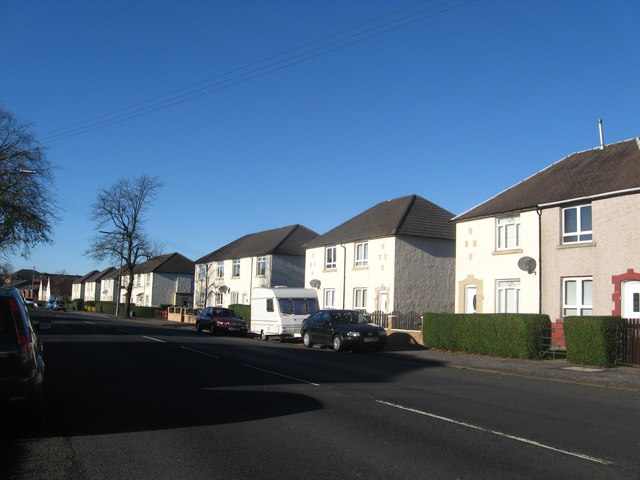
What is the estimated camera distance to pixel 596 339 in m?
16.2

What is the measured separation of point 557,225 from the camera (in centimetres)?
2214

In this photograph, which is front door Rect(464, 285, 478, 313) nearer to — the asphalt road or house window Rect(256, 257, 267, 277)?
the asphalt road

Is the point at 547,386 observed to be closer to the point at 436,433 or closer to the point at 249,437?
the point at 436,433

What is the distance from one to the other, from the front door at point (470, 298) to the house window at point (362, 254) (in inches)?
322

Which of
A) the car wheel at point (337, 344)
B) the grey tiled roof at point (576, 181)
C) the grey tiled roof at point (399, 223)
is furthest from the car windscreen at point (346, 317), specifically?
the grey tiled roof at point (399, 223)

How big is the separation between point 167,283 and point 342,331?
193 feet

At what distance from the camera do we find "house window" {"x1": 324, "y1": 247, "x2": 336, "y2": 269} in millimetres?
37022

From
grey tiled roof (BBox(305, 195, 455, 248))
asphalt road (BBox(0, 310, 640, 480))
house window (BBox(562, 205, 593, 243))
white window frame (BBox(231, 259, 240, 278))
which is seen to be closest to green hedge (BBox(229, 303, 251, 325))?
grey tiled roof (BBox(305, 195, 455, 248))

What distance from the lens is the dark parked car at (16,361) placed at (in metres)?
6.66

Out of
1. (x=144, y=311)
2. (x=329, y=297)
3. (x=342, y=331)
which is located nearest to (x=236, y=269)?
(x=329, y=297)

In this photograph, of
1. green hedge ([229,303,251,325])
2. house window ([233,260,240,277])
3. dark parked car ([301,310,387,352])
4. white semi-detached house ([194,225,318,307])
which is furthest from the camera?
house window ([233,260,240,277])

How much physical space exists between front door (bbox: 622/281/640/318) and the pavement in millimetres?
3405

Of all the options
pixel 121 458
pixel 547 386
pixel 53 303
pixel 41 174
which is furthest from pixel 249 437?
pixel 53 303

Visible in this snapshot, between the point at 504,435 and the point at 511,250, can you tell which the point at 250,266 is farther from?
the point at 504,435
